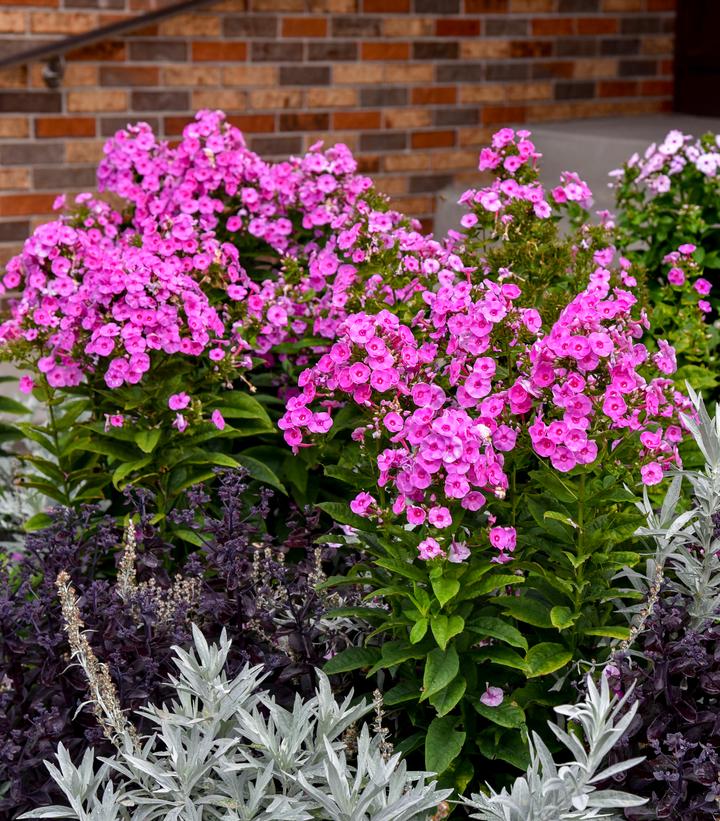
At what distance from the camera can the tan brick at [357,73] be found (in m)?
5.09

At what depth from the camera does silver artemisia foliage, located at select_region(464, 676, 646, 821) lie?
1696 mm

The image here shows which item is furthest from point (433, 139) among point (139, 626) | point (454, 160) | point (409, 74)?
point (139, 626)

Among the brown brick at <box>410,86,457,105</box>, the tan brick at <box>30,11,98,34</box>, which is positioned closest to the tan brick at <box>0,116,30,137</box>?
the tan brick at <box>30,11,98,34</box>

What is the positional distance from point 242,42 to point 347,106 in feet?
1.83

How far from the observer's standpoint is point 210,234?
112 inches

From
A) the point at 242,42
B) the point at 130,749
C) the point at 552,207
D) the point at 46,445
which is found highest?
the point at 242,42

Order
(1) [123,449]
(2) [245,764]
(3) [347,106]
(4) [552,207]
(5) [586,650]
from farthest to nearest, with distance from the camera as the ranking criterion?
(3) [347,106], (4) [552,207], (1) [123,449], (5) [586,650], (2) [245,764]

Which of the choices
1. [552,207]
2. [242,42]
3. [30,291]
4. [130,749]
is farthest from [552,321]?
[242,42]

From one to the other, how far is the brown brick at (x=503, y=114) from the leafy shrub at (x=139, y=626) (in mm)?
3579

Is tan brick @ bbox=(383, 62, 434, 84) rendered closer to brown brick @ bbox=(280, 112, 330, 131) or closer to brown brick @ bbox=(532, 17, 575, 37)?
brown brick @ bbox=(280, 112, 330, 131)

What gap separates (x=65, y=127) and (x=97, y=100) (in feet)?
0.55

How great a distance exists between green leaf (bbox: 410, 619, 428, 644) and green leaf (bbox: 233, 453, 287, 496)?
80 cm

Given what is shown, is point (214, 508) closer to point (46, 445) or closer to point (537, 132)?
point (46, 445)

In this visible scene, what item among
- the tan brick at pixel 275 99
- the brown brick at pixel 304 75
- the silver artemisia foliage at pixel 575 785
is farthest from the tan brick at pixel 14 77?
the silver artemisia foliage at pixel 575 785
